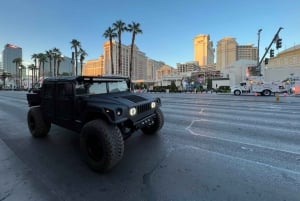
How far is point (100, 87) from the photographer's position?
15.6 ft

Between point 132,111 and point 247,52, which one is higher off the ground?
point 247,52

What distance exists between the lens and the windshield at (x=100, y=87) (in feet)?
14.4

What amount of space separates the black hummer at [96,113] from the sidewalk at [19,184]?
3.07ft

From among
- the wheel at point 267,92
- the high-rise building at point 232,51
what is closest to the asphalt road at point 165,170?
the wheel at point 267,92

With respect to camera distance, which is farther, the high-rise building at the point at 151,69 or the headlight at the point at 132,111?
the high-rise building at the point at 151,69

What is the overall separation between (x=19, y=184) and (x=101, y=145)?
1439 mm

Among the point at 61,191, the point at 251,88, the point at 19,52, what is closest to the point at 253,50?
the point at 251,88

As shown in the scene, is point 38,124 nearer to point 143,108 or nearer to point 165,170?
point 143,108

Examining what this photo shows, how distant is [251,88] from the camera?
32.6 m

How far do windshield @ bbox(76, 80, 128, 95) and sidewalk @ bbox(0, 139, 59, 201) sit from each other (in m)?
1.90

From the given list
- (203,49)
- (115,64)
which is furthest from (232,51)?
(203,49)

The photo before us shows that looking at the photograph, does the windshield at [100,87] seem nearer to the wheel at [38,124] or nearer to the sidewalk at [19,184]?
the sidewalk at [19,184]

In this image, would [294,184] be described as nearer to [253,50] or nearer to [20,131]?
[20,131]

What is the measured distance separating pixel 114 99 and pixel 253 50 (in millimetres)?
85236
